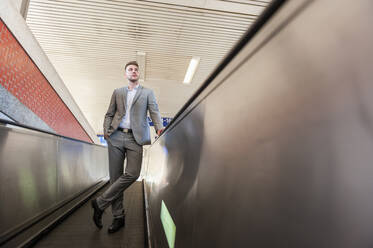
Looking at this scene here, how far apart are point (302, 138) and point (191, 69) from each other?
712cm

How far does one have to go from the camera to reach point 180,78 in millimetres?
7969

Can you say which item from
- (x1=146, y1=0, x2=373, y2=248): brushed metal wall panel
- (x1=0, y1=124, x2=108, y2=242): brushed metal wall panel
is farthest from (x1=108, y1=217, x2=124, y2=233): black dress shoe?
(x1=146, y1=0, x2=373, y2=248): brushed metal wall panel

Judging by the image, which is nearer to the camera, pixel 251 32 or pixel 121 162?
pixel 251 32

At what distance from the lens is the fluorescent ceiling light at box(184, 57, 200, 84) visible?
661 cm

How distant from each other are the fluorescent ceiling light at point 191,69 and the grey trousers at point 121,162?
196 inches

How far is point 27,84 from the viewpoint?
293cm

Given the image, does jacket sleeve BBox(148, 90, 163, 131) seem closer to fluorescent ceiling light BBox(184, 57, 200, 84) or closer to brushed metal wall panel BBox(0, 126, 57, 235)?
brushed metal wall panel BBox(0, 126, 57, 235)

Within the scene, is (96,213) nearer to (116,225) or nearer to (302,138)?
(116,225)

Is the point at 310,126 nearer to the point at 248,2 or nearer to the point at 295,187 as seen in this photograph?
the point at 295,187

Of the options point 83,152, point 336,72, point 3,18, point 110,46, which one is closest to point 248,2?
point 110,46

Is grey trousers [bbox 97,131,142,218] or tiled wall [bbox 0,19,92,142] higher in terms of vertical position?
tiled wall [bbox 0,19,92,142]

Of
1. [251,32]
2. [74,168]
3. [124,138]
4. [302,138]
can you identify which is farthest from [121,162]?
[302,138]

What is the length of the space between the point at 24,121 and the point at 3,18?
1.25 meters

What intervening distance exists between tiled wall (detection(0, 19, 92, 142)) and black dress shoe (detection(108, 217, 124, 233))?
6.08 ft
